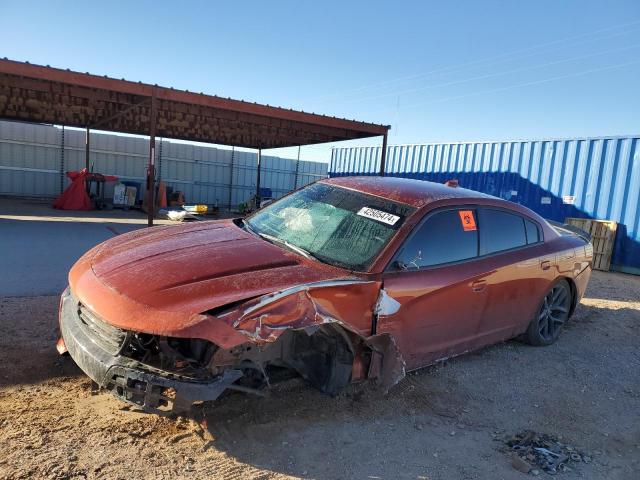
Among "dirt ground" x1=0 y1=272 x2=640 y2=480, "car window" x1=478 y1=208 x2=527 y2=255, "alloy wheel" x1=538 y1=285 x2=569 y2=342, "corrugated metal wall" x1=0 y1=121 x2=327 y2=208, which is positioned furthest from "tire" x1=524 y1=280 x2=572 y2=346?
"corrugated metal wall" x1=0 y1=121 x2=327 y2=208

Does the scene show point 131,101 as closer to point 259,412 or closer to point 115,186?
point 115,186

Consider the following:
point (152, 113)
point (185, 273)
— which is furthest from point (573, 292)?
point (152, 113)

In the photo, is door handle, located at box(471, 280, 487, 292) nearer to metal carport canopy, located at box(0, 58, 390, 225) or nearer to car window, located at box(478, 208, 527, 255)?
car window, located at box(478, 208, 527, 255)

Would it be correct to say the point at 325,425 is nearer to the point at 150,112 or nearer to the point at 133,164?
the point at 150,112

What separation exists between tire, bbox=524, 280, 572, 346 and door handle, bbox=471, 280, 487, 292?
1.24 m

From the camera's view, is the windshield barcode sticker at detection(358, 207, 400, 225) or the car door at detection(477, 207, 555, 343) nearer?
the windshield barcode sticker at detection(358, 207, 400, 225)

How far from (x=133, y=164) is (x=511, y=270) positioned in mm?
20229

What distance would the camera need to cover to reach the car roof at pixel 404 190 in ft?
11.9

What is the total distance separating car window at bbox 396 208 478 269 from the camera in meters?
3.30

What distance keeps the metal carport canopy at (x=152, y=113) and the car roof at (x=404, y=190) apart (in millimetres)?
6738

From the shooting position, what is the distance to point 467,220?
151 inches

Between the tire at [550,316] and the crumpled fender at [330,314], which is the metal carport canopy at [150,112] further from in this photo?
the crumpled fender at [330,314]

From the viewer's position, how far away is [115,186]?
1880 cm

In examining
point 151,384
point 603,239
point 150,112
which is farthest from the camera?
point 150,112
